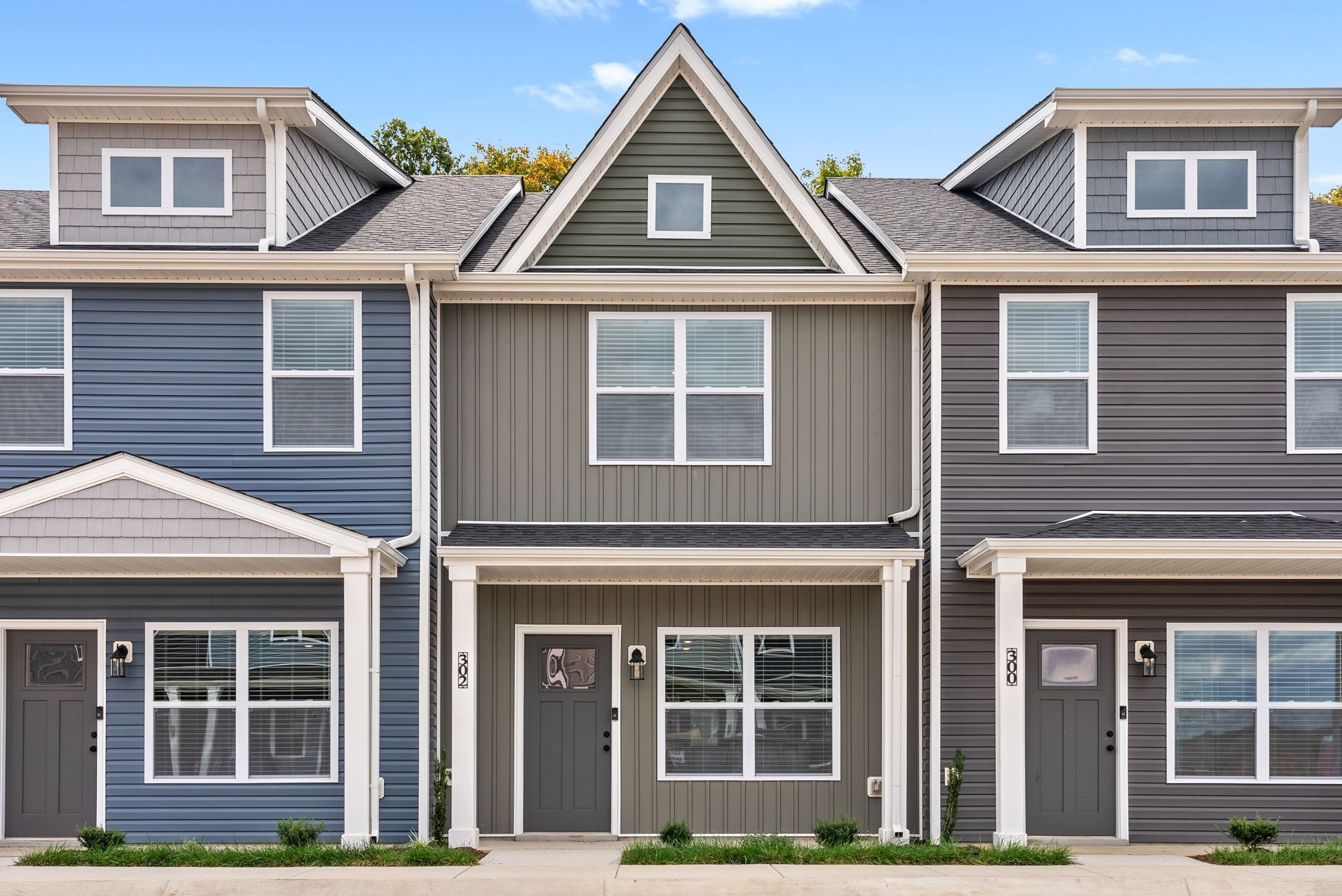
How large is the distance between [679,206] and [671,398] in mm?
2133

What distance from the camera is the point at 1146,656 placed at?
1192 cm

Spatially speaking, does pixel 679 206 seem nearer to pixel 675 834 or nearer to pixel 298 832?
pixel 675 834

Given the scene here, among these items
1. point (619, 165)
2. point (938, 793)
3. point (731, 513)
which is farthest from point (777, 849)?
point (619, 165)

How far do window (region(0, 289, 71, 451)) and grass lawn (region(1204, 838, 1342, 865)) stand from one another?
11.7 metres

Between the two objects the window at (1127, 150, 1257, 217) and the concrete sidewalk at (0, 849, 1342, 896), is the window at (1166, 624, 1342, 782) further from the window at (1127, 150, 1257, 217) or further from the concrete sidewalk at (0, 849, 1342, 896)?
the window at (1127, 150, 1257, 217)

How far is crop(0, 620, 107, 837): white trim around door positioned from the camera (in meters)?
11.7

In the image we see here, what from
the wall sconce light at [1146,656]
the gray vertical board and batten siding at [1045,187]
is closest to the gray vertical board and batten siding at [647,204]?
the gray vertical board and batten siding at [1045,187]

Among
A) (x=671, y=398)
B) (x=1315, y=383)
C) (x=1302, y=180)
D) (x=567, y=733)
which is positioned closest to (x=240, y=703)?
(x=567, y=733)

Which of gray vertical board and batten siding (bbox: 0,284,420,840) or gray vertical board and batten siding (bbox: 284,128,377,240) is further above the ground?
gray vertical board and batten siding (bbox: 284,128,377,240)

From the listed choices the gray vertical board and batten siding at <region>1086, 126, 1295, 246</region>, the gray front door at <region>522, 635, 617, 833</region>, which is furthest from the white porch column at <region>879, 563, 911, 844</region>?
the gray vertical board and batten siding at <region>1086, 126, 1295, 246</region>

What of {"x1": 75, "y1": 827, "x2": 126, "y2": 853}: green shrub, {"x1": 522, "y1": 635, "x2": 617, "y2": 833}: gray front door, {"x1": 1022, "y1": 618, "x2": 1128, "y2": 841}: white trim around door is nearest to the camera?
{"x1": 75, "y1": 827, "x2": 126, "y2": 853}: green shrub

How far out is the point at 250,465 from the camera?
1178cm

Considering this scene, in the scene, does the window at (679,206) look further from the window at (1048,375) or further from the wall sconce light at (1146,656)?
A: the wall sconce light at (1146,656)

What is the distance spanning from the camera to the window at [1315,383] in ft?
39.4
